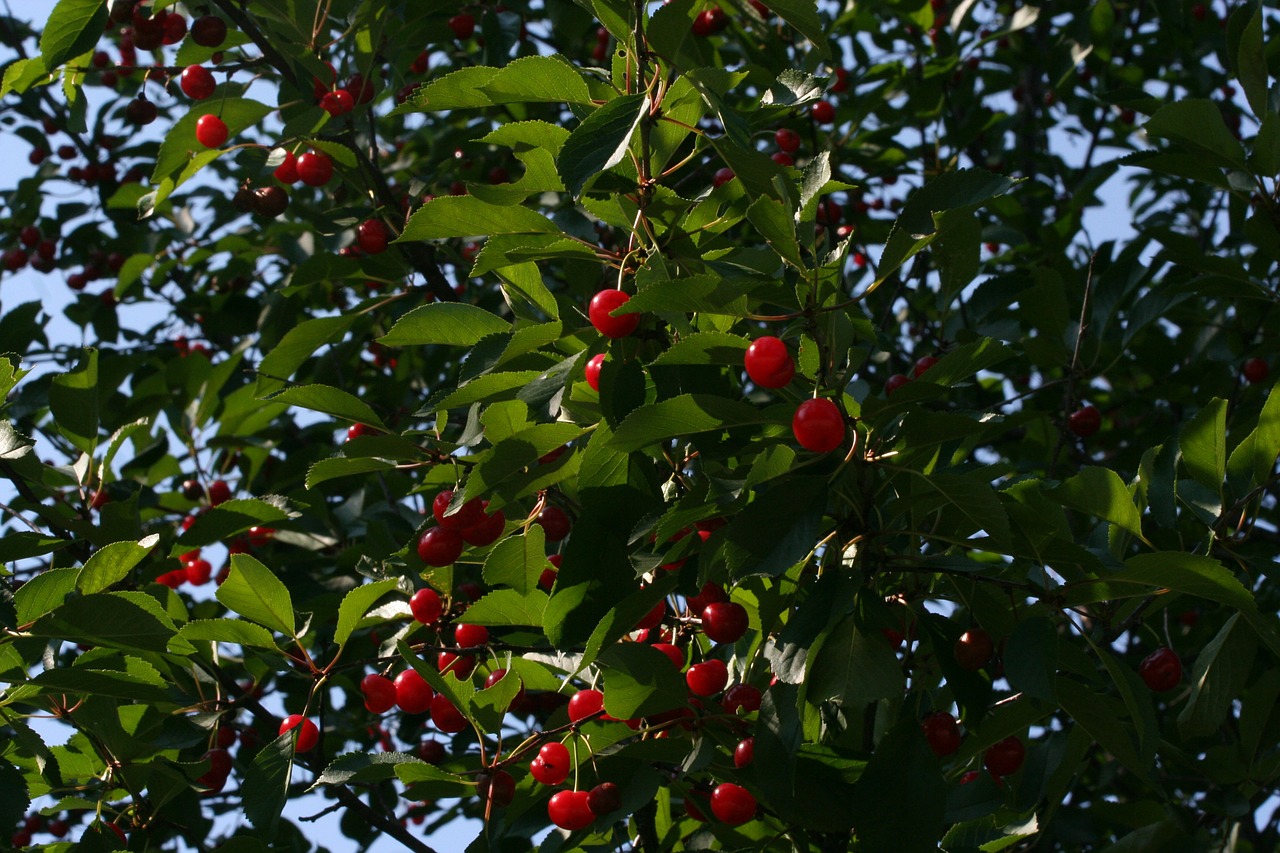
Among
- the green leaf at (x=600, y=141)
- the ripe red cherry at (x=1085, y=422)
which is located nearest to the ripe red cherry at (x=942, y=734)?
the green leaf at (x=600, y=141)

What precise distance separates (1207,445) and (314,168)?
2304 millimetres

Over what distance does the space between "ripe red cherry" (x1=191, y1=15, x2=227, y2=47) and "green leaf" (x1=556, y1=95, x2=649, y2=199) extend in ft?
5.99

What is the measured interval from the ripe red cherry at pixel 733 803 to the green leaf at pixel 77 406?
6.06 ft

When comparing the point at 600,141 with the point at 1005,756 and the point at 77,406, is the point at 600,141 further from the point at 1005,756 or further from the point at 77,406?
the point at 77,406

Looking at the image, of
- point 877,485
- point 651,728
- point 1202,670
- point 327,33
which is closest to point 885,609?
point 877,485

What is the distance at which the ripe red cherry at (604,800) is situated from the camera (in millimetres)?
2086

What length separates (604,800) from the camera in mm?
2090

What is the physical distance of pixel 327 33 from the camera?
3.79 m

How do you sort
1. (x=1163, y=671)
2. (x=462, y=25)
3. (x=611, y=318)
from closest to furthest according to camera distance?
1. (x=611, y=318)
2. (x=1163, y=671)
3. (x=462, y=25)

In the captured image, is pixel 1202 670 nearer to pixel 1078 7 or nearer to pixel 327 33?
pixel 327 33

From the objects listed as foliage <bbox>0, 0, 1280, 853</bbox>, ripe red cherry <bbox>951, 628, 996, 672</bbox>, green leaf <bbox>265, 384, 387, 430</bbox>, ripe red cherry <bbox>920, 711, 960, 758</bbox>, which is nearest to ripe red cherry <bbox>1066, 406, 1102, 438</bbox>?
foliage <bbox>0, 0, 1280, 853</bbox>

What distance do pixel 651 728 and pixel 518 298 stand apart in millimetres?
844

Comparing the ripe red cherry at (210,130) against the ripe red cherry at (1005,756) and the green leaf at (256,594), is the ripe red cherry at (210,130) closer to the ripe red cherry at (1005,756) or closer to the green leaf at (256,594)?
the green leaf at (256,594)

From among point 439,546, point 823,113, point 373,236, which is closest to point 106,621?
point 439,546
